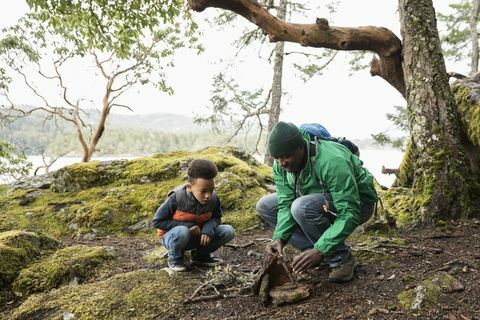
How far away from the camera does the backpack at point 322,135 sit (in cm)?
292

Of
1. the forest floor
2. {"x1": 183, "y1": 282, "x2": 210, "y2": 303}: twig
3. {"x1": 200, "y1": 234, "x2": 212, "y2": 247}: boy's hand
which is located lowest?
{"x1": 183, "y1": 282, "x2": 210, "y2": 303}: twig

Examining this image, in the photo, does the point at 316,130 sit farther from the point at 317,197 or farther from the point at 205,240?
the point at 205,240

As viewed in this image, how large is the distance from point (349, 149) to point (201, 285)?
1.80 m

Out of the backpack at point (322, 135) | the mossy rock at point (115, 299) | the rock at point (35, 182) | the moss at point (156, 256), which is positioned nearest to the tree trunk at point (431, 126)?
the backpack at point (322, 135)

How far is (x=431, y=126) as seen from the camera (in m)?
4.28

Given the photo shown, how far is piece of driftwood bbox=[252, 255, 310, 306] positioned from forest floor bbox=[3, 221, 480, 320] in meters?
0.06

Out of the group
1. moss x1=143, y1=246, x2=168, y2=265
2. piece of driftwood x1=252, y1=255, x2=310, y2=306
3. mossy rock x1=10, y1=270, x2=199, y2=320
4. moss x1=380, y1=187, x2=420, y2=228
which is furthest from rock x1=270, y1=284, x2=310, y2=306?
moss x1=380, y1=187, x2=420, y2=228

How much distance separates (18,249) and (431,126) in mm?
5110

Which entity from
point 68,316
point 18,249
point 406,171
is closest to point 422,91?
point 406,171

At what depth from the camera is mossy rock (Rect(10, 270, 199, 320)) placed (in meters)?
2.80

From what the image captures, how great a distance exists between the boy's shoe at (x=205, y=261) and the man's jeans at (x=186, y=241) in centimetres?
4

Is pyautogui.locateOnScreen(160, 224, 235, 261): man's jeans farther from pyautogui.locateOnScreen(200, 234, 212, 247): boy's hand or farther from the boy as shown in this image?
pyautogui.locateOnScreen(200, 234, 212, 247): boy's hand

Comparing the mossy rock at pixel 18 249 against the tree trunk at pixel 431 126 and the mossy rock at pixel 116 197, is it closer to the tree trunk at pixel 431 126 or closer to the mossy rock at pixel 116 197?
the mossy rock at pixel 116 197

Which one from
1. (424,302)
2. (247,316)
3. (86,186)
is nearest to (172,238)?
(247,316)
